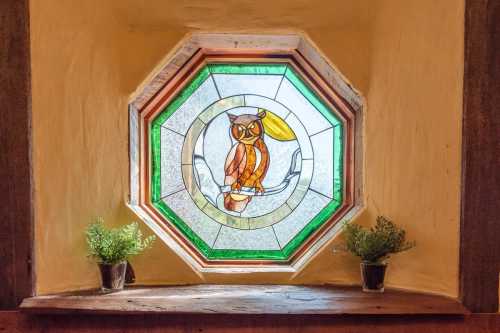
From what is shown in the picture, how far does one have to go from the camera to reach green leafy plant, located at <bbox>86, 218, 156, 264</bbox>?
1.32 meters

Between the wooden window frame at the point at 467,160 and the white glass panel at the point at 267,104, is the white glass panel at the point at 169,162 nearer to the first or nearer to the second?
the white glass panel at the point at 267,104

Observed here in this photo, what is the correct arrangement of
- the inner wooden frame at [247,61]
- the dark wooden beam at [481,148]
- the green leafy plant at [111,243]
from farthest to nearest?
1. the inner wooden frame at [247,61]
2. the green leafy plant at [111,243]
3. the dark wooden beam at [481,148]

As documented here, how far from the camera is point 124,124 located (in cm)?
147

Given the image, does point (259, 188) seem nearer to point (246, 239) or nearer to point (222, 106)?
point (246, 239)

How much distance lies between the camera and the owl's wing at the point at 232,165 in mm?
1611

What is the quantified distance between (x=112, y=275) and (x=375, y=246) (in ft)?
2.68

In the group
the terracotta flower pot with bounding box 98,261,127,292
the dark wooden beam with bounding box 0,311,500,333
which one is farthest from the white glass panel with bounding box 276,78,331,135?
the terracotta flower pot with bounding box 98,261,127,292

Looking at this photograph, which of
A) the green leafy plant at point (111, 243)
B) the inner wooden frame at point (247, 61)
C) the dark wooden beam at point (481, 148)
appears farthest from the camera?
the inner wooden frame at point (247, 61)

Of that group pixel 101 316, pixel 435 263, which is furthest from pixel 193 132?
pixel 435 263

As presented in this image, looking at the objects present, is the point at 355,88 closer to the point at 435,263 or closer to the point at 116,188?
the point at 435,263

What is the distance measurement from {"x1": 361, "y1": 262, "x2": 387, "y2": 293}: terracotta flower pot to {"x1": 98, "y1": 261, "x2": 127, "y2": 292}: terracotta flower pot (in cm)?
76

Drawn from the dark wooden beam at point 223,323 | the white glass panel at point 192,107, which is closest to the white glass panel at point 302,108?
the white glass panel at point 192,107

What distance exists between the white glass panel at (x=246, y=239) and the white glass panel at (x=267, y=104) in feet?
1.41

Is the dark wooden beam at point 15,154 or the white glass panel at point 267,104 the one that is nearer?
the dark wooden beam at point 15,154
